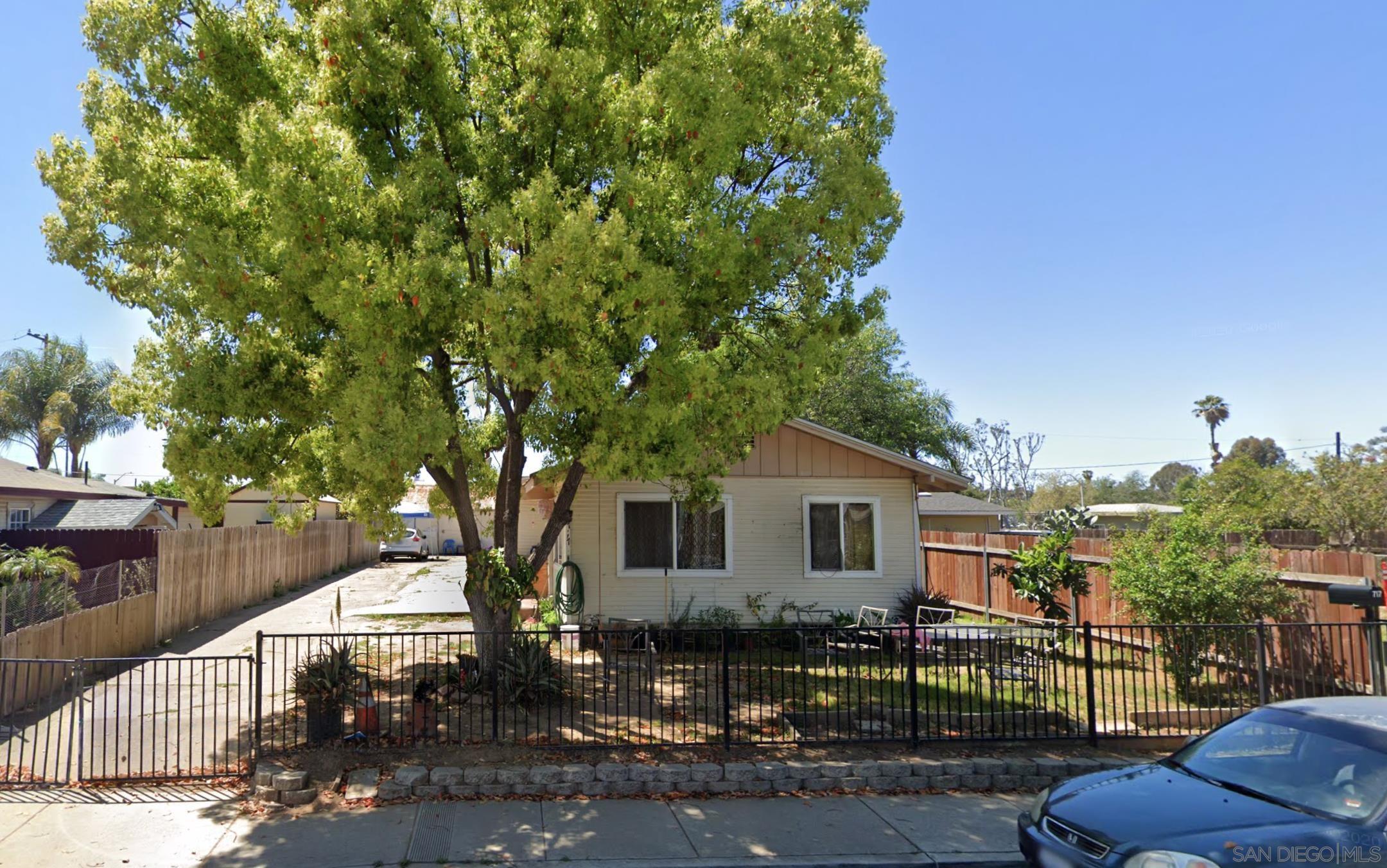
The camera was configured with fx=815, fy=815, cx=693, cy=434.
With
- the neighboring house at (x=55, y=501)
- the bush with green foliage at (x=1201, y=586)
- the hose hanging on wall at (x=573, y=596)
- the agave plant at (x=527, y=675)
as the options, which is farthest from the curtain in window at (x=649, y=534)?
the neighboring house at (x=55, y=501)

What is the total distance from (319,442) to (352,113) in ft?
12.3

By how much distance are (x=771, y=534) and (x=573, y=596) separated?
3551 mm

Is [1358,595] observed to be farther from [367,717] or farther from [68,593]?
[68,593]

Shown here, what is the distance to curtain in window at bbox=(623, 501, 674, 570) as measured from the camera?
1404 centimetres

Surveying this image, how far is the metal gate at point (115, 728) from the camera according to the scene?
284 inches

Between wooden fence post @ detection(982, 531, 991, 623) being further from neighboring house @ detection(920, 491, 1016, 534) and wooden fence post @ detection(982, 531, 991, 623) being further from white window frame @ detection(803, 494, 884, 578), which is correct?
neighboring house @ detection(920, 491, 1016, 534)

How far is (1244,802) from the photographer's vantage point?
4836 millimetres

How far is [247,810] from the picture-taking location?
6.64m

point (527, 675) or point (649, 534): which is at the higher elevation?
point (649, 534)

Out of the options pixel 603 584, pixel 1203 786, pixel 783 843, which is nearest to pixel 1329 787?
pixel 1203 786

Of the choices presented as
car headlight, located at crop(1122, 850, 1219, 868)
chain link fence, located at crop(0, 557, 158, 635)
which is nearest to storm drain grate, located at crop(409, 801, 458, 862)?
car headlight, located at crop(1122, 850, 1219, 868)

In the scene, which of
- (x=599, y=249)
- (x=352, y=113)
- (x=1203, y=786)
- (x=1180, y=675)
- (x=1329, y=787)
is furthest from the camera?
(x=1180, y=675)

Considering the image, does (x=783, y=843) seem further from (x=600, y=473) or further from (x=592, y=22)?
(x=592, y=22)

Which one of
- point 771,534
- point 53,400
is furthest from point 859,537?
point 53,400
